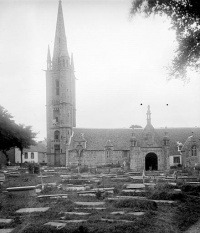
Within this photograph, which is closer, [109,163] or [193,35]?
[193,35]

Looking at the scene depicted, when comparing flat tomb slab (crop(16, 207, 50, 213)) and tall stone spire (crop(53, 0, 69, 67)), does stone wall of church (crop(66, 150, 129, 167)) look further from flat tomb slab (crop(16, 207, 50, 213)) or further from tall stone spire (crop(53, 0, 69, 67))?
flat tomb slab (crop(16, 207, 50, 213))

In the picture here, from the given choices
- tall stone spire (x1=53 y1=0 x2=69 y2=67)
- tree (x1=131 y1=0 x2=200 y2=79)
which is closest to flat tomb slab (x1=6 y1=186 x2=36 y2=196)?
tree (x1=131 y1=0 x2=200 y2=79)

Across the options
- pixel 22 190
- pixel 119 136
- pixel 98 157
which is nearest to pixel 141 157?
pixel 119 136

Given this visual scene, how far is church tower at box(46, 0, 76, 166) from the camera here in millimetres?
61812

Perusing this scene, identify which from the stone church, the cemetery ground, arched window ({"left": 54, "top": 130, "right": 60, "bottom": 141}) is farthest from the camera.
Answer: arched window ({"left": 54, "top": 130, "right": 60, "bottom": 141})

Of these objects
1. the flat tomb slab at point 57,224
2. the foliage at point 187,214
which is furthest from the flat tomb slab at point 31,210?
the foliage at point 187,214

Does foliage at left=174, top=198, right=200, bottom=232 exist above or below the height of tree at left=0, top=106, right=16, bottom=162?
below

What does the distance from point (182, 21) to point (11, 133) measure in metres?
39.9

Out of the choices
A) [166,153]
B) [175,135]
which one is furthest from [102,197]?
[175,135]

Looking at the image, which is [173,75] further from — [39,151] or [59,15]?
[39,151]

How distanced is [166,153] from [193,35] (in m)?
36.1

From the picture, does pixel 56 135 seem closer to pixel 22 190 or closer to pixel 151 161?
pixel 151 161

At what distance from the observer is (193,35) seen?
12.0m

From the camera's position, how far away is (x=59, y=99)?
63.8 m
